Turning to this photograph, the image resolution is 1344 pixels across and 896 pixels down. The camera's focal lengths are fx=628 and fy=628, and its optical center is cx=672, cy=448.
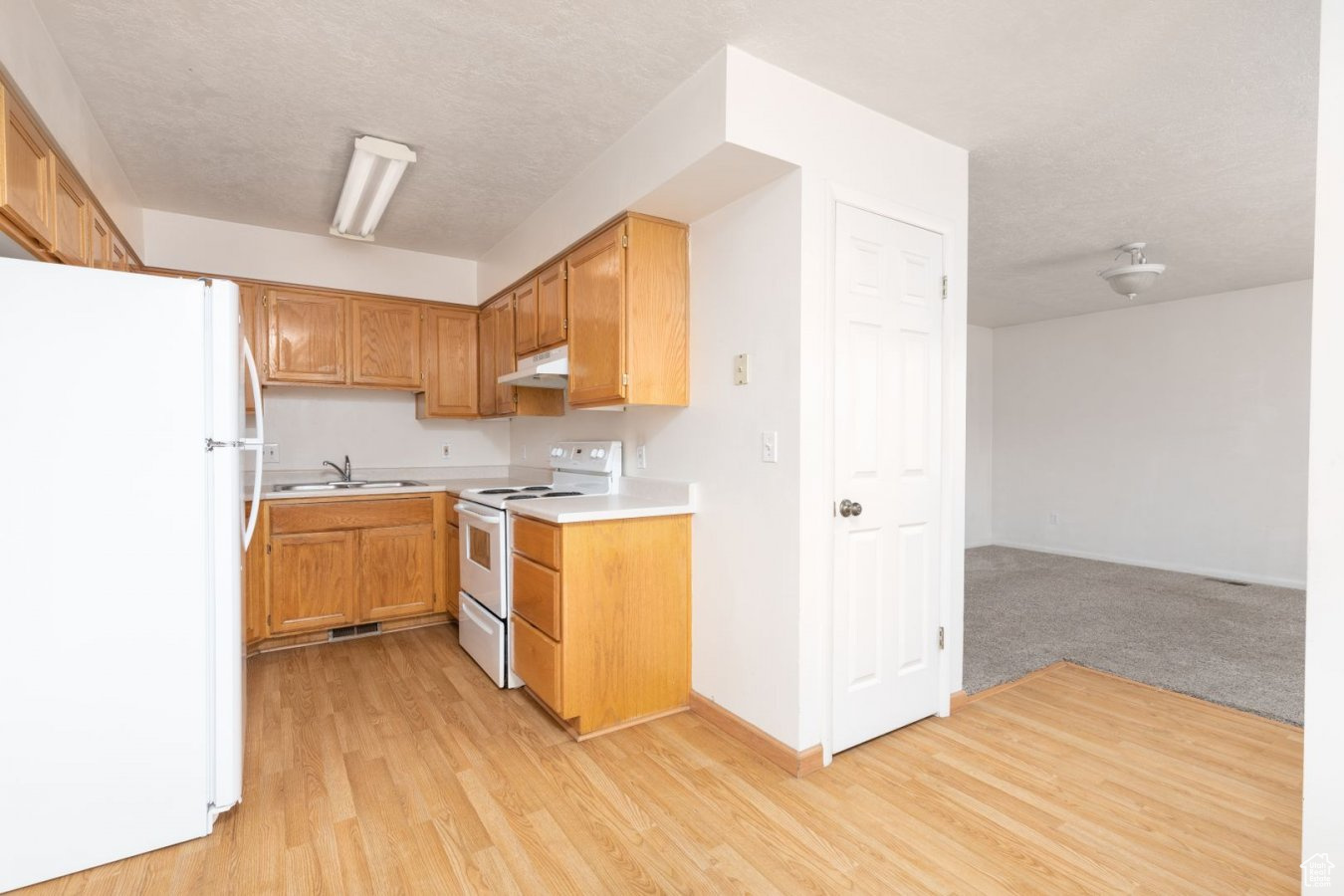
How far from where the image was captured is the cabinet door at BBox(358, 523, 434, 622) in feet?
12.0

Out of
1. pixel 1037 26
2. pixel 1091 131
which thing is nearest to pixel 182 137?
pixel 1037 26

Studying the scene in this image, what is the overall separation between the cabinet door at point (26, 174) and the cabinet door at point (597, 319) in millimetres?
1758

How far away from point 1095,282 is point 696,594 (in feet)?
14.2

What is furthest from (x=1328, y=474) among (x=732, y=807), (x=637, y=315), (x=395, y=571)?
(x=395, y=571)

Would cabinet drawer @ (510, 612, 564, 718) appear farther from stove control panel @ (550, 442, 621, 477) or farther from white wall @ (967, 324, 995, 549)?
white wall @ (967, 324, 995, 549)

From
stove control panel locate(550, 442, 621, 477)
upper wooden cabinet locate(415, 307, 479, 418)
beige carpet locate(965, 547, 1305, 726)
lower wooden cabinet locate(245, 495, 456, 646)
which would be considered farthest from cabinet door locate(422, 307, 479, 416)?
beige carpet locate(965, 547, 1305, 726)

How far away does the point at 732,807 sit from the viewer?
1994 millimetres

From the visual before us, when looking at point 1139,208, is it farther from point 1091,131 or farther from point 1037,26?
point 1037,26

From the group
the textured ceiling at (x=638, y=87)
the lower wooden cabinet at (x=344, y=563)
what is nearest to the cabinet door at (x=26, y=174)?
the textured ceiling at (x=638, y=87)

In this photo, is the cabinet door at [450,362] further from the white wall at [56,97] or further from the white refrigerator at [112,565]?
the white refrigerator at [112,565]

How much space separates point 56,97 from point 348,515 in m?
2.21

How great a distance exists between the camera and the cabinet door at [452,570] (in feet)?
12.4

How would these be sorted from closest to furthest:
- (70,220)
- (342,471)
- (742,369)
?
(70,220), (742,369), (342,471)

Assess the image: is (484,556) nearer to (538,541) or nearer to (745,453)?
(538,541)
